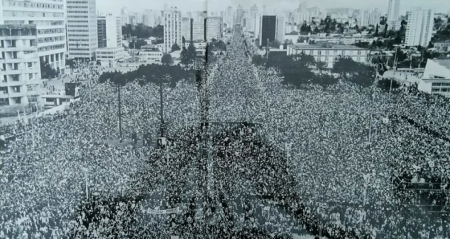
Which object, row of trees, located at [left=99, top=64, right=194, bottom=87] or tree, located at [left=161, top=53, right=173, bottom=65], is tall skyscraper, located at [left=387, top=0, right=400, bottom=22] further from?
tree, located at [left=161, top=53, right=173, bottom=65]

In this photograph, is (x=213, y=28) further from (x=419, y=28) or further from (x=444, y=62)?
(x=444, y=62)

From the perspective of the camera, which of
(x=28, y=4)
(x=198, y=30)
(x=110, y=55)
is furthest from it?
(x=198, y=30)

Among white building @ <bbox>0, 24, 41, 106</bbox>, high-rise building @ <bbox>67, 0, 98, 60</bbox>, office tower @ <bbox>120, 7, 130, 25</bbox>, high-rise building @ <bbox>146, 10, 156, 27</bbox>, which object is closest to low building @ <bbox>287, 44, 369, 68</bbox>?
high-rise building @ <bbox>146, 10, 156, 27</bbox>

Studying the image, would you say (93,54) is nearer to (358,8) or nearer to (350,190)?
(358,8)

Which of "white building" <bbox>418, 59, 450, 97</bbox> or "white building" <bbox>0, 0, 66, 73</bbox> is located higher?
"white building" <bbox>0, 0, 66, 73</bbox>

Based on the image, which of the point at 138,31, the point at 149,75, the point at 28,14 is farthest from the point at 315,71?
the point at 28,14

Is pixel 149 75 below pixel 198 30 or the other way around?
below

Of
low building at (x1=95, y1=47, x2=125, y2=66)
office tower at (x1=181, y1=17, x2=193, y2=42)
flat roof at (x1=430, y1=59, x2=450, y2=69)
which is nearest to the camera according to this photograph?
flat roof at (x1=430, y1=59, x2=450, y2=69)
